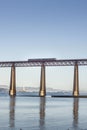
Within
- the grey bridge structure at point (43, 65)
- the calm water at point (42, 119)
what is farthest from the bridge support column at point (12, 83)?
the calm water at point (42, 119)

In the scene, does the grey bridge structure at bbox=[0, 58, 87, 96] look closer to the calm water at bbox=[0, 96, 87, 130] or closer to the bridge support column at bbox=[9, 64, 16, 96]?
the bridge support column at bbox=[9, 64, 16, 96]

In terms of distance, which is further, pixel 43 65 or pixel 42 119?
pixel 43 65

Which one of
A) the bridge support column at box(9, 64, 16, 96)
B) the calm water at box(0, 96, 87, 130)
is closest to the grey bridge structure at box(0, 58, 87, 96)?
the bridge support column at box(9, 64, 16, 96)

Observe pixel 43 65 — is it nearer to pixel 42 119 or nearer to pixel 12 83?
pixel 12 83

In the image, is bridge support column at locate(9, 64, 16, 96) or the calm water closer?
the calm water

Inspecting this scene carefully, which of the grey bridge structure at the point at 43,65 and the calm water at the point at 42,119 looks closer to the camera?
the calm water at the point at 42,119

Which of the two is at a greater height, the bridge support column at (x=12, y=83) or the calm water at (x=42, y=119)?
the bridge support column at (x=12, y=83)

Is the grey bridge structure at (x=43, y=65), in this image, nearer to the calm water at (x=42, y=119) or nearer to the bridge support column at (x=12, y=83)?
the bridge support column at (x=12, y=83)

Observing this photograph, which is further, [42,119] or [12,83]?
[12,83]

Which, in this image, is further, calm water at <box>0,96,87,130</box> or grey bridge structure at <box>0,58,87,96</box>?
grey bridge structure at <box>0,58,87,96</box>

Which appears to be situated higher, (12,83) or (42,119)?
(12,83)

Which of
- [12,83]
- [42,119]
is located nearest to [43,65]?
[12,83]

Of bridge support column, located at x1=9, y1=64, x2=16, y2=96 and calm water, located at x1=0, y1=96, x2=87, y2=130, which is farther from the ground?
bridge support column, located at x1=9, y1=64, x2=16, y2=96

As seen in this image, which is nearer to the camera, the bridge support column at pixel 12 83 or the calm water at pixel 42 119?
the calm water at pixel 42 119
